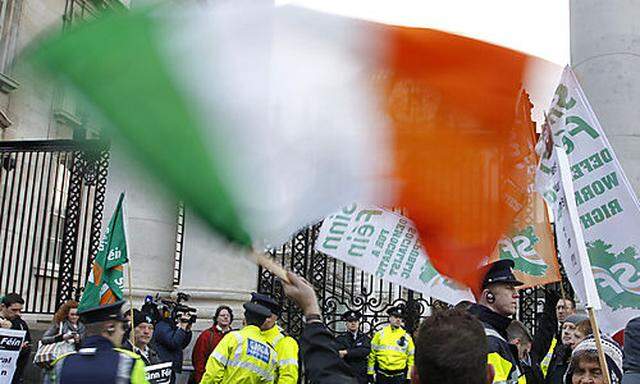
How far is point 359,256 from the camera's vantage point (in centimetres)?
625

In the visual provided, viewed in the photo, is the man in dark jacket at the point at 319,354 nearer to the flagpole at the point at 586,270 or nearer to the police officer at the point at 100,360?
→ the flagpole at the point at 586,270

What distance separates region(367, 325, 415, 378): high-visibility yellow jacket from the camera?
39.0ft

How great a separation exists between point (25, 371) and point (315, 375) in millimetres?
9148

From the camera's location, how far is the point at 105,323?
4.40 meters

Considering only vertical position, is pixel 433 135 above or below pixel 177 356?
above

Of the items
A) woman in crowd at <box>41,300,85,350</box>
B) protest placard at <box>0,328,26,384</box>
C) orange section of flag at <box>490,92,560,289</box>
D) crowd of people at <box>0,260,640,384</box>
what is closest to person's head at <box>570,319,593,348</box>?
crowd of people at <box>0,260,640,384</box>

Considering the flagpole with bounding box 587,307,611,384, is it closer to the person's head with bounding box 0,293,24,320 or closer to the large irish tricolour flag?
the large irish tricolour flag

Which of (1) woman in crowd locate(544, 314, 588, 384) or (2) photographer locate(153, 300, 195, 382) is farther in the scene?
(2) photographer locate(153, 300, 195, 382)

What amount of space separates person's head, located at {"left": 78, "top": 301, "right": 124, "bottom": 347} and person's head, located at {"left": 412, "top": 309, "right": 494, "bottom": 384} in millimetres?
2373

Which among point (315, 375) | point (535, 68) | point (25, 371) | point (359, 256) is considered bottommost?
point (25, 371)

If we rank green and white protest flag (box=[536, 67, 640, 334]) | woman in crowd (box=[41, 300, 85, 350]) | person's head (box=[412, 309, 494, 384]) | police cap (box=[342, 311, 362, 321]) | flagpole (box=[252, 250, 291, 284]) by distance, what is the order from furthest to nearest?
police cap (box=[342, 311, 362, 321])
woman in crowd (box=[41, 300, 85, 350])
green and white protest flag (box=[536, 67, 640, 334])
flagpole (box=[252, 250, 291, 284])
person's head (box=[412, 309, 494, 384])

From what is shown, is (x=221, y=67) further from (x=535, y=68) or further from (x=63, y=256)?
(x=63, y=256)

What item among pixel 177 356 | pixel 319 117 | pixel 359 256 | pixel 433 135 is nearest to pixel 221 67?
pixel 319 117

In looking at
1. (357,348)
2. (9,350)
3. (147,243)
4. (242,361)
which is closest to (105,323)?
(242,361)
